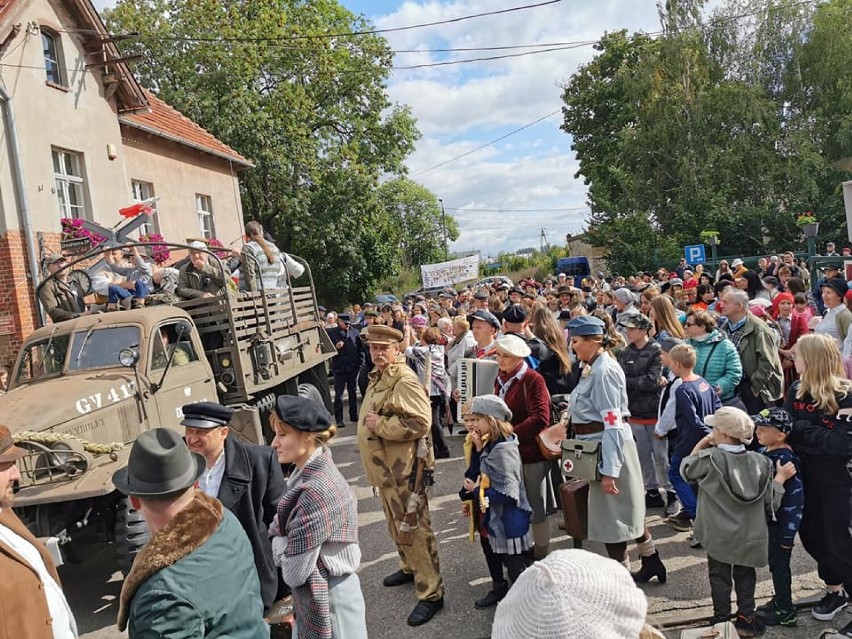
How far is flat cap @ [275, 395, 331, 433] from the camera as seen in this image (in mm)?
3129

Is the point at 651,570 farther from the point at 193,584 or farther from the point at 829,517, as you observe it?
the point at 193,584

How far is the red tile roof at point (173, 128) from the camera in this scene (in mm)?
16334

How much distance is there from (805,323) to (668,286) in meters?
4.49

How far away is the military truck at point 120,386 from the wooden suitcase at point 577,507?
2.87 m

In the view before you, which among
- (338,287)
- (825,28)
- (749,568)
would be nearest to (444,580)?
(749,568)

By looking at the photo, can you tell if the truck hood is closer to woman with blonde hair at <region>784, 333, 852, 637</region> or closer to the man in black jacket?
woman with blonde hair at <region>784, 333, 852, 637</region>

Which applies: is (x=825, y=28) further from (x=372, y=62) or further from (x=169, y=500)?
(x=169, y=500)

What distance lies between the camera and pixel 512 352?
473cm

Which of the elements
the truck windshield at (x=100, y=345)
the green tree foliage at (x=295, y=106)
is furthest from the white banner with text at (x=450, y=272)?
the truck windshield at (x=100, y=345)

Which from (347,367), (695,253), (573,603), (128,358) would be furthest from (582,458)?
(695,253)

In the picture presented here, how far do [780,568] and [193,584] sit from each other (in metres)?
3.50

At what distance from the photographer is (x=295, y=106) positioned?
973 inches

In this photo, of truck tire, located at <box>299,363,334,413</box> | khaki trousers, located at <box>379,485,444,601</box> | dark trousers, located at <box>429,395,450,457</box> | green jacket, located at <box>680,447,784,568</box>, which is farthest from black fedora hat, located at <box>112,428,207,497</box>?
truck tire, located at <box>299,363,334,413</box>

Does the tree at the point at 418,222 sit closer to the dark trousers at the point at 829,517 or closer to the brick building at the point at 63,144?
the brick building at the point at 63,144
